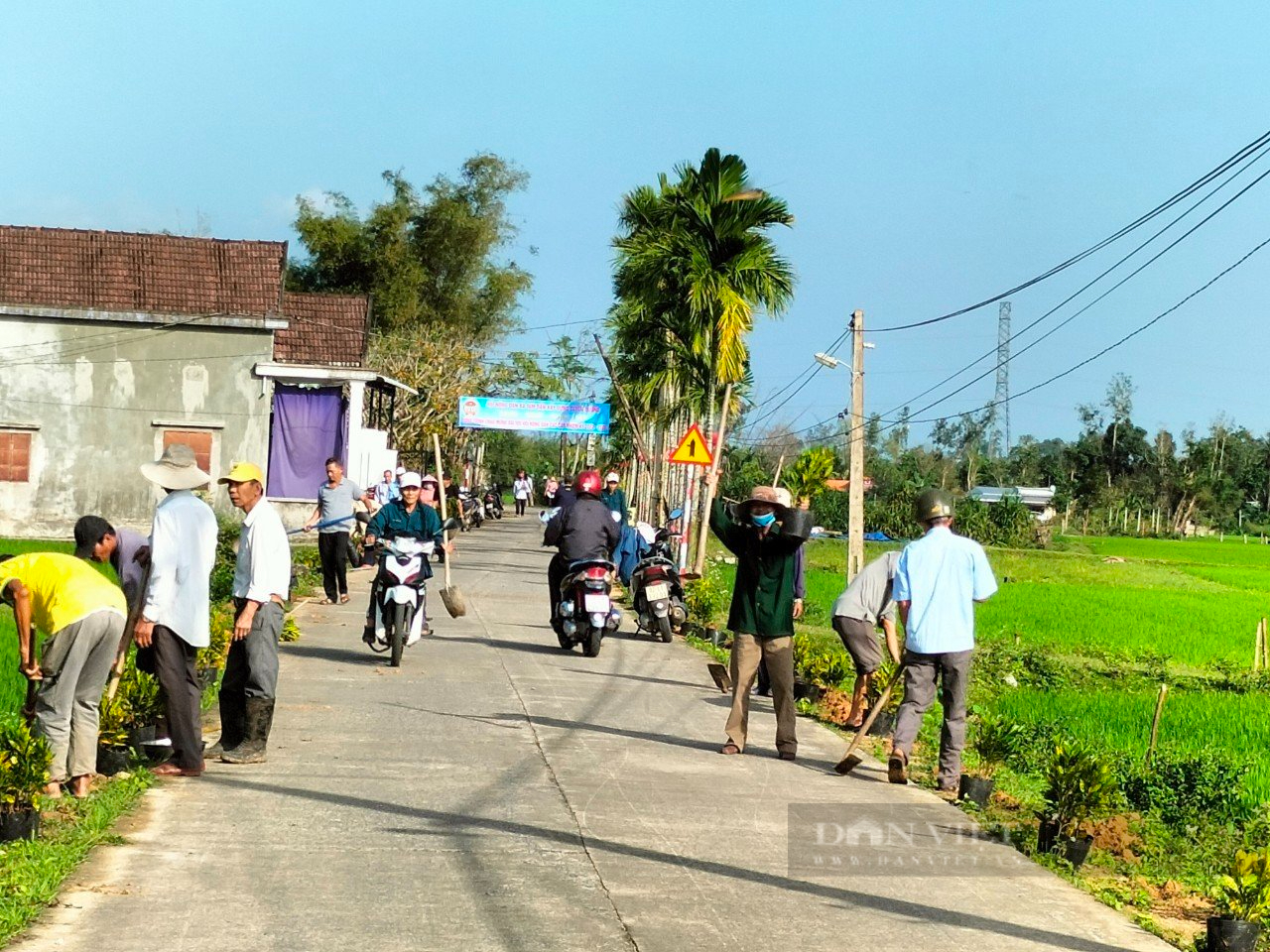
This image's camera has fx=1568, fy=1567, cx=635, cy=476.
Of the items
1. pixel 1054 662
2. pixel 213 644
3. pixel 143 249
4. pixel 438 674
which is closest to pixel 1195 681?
pixel 1054 662

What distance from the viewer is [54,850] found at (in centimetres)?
680

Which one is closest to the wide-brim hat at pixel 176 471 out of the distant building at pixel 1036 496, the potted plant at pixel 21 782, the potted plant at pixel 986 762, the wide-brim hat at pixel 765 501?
the potted plant at pixel 21 782

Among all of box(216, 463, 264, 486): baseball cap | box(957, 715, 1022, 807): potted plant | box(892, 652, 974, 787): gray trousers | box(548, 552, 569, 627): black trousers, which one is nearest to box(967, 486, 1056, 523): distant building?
box(548, 552, 569, 627): black trousers

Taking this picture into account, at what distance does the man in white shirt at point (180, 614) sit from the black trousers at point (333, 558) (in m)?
10.5

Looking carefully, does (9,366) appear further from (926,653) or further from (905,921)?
(905,921)

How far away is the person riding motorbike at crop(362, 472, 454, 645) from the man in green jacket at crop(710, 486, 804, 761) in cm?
442

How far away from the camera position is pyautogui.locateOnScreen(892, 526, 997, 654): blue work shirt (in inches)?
387

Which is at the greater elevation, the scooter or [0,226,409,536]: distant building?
[0,226,409,536]: distant building

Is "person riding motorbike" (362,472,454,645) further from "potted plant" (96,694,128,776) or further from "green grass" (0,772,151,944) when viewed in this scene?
"green grass" (0,772,151,944)

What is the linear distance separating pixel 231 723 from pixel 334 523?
1015 centimetres

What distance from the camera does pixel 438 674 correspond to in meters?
13.9

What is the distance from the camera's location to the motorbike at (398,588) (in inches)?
552

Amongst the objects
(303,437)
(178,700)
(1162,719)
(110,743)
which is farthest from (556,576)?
(303,437)

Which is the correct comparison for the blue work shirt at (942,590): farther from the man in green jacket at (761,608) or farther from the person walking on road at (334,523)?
the person walking on road at (334,523)
